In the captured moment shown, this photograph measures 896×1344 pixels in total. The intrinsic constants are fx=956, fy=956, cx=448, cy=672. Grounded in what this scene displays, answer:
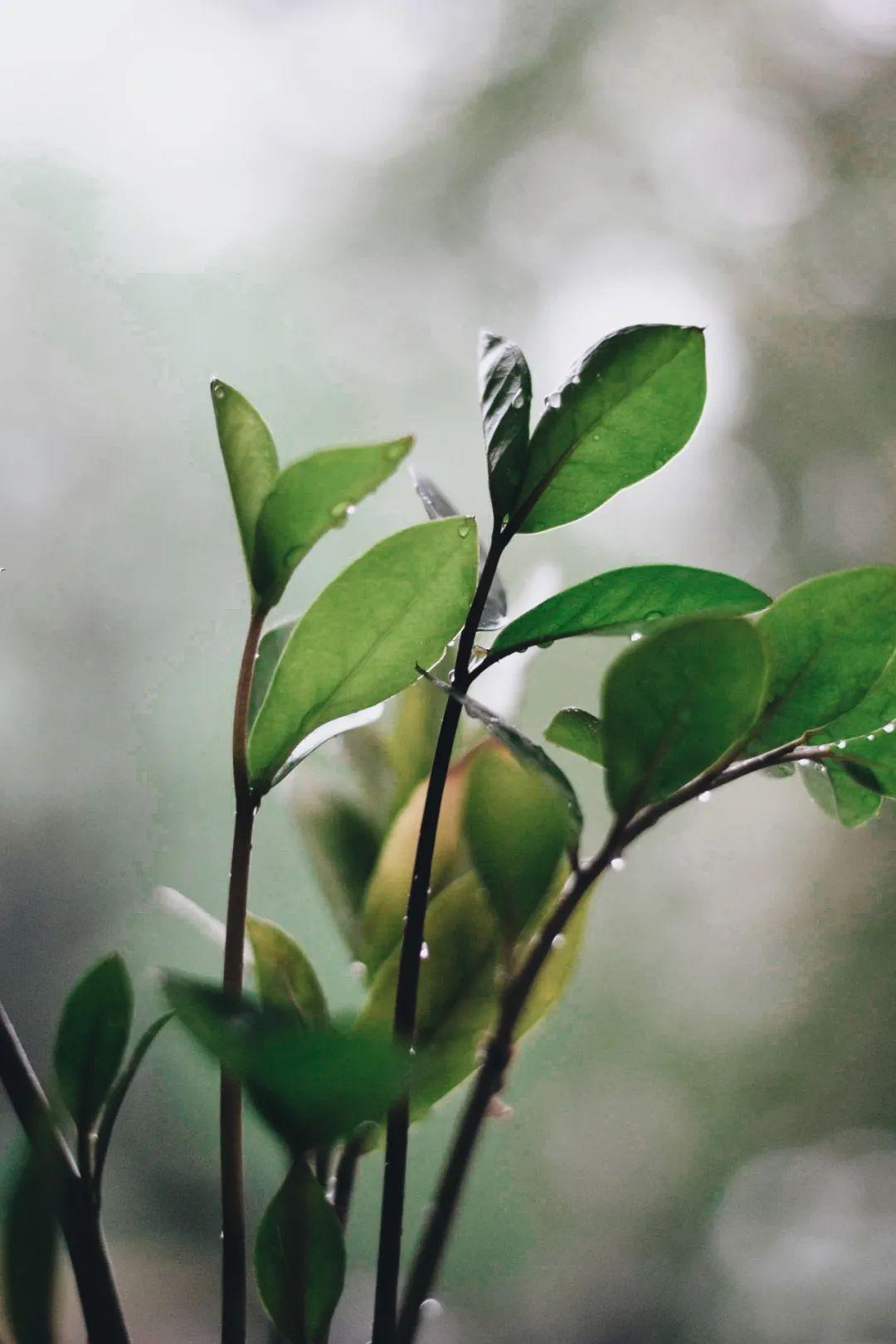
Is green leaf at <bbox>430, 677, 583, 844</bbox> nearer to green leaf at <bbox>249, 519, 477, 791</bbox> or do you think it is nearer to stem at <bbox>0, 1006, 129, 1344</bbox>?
green leaf at <bbox>249, 519, 477, 791</bbox>

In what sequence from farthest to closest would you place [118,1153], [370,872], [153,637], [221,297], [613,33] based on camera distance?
[613,33] → [221,297] → [153,637] → [118,1153] → [370,872]

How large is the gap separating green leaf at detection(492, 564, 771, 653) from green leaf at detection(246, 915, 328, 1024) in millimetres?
145

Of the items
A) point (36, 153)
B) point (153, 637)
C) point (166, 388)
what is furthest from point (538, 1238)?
point (36, 153)

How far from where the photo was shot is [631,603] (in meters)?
0.29

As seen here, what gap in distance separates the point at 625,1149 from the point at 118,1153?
30.0 inches

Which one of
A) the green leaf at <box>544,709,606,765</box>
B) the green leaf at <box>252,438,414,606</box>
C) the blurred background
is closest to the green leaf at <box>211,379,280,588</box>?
the green leaf at <box>252,438,414,606</box>

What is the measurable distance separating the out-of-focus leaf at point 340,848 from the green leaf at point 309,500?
17 cm

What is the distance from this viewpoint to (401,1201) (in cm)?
Answer: 28

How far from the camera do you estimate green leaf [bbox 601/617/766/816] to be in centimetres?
25

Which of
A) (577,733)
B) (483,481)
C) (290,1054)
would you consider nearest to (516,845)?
(577,733)

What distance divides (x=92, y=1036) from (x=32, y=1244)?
8cm

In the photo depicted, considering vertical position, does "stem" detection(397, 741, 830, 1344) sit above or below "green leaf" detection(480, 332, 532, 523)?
below

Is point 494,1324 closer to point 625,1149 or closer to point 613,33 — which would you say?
point 625,1149

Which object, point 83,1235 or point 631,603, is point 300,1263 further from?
point 631,603
